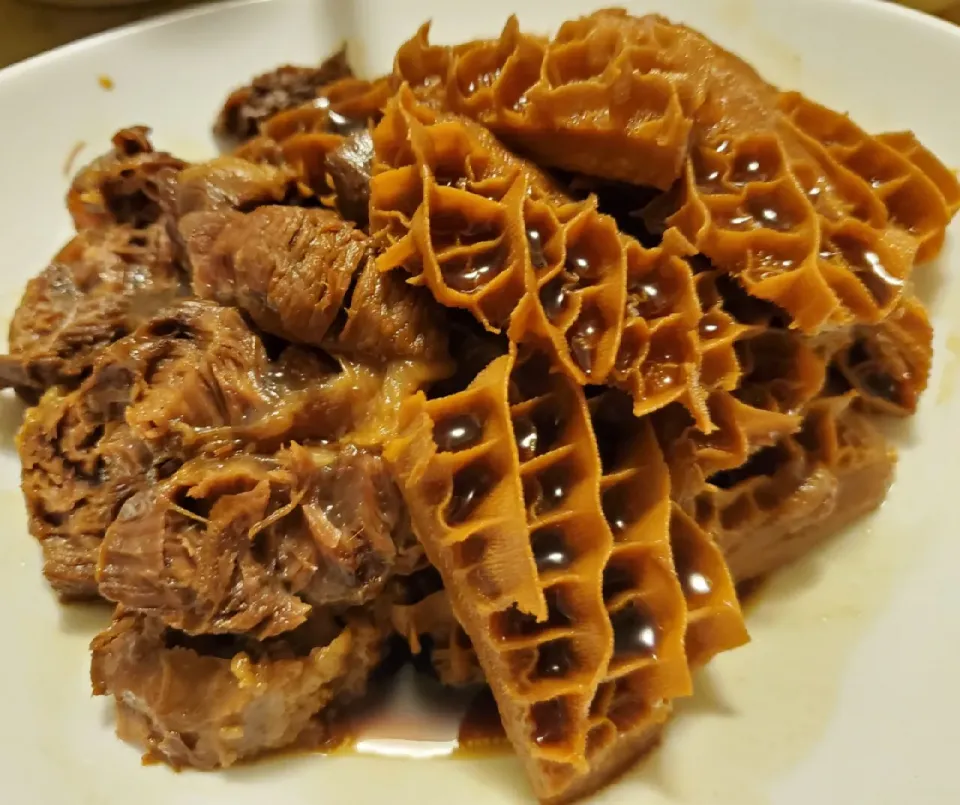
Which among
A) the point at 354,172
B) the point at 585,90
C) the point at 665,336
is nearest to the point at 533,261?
the point at 665,336

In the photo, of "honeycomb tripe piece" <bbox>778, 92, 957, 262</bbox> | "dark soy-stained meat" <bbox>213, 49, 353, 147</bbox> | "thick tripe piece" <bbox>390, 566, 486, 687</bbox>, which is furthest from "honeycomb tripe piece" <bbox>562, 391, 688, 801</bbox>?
"dark soy-stained meat" <bbox>213, 49, 353, 147</bbox>

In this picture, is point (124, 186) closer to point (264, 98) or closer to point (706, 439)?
point (264, 98)

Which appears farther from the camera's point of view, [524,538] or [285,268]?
[285,268]

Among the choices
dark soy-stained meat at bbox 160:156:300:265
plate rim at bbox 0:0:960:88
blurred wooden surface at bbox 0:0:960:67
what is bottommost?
dark soy-stained meat at bbox 160:156:300:265

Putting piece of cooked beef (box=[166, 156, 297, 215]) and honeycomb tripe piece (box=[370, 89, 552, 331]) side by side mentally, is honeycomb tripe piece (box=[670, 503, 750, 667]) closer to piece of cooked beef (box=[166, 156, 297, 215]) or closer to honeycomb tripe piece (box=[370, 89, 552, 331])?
honeycomb tripe piece (box=[370, 89, 552, 331])

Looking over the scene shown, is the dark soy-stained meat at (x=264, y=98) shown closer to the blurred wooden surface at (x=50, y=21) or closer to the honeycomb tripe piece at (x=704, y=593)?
the blurred wooden surface at (x=50, y=21)

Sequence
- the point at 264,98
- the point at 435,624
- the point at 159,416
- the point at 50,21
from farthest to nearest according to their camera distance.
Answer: the point at 50,21 → the point at 264,98 → the point at 435,624 → the point at 159,416
